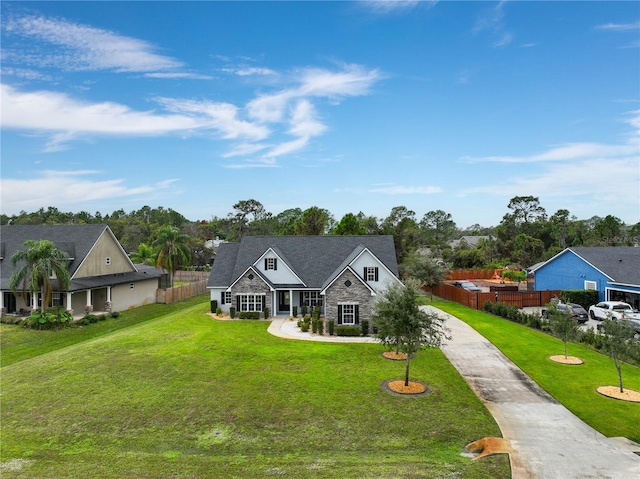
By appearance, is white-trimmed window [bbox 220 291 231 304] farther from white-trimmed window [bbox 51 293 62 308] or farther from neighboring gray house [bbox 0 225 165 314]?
white-trimmed window [bbox 51 293 62 308]

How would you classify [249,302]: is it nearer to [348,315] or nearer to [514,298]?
[348,315]

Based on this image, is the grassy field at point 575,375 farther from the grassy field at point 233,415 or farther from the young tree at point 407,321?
the young tree at point 407,321

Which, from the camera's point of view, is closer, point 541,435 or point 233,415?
point 541,435

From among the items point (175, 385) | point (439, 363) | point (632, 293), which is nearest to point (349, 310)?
point (439, 363)

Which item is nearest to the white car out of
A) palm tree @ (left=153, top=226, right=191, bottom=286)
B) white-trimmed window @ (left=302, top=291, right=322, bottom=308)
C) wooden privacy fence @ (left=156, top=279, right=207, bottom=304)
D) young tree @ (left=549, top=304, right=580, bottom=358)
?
young tree @ (left=549, top=304, right=580, bottom=358)

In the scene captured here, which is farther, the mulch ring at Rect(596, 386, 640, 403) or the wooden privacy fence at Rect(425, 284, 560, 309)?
the wooden privacy fence at Rect(425, 284, 560, 309)

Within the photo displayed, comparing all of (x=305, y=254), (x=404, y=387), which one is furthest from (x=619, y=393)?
(x=305, y=254)
